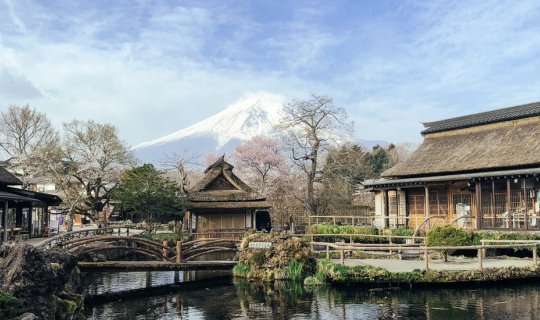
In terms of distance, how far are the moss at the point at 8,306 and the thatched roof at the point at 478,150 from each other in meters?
25.7

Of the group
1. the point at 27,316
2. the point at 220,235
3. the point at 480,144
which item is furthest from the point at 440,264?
the point at 220,235

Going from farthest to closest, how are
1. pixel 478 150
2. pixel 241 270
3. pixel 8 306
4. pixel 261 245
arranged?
pixel 478 150 → pixel 241 270 → pixel 261 245 → pixel 8 306

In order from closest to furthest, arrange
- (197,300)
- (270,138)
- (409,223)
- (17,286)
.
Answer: (17,286)
(197,300)
(409,223)
(270,138)

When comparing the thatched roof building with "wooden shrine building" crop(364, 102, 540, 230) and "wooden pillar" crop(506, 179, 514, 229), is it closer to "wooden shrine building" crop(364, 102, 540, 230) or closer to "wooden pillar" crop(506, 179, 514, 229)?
"wooden shrine building" crop(364, 102, 540, 230)

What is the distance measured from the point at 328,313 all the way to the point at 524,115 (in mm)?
22373

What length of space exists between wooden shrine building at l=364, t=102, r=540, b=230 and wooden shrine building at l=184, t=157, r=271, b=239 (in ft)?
32.6

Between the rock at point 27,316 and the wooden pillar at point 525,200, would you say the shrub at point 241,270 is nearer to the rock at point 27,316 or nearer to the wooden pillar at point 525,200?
the rock at point 27,316

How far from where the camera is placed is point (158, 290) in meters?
20.4

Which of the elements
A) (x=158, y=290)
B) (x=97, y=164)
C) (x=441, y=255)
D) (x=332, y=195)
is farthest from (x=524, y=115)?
(x=97, y=164)

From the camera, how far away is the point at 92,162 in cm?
4506

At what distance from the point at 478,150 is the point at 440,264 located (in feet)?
42.3

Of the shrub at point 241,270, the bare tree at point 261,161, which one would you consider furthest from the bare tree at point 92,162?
the shrub at point 241,270

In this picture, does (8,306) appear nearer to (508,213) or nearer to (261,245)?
(261,245)

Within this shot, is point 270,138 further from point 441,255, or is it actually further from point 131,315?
point 131,315
